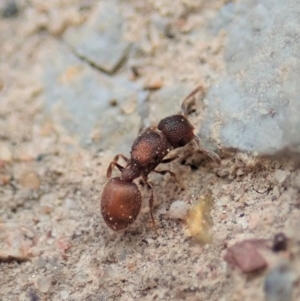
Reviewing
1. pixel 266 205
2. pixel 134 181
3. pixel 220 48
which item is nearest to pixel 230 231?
pixel 266 205

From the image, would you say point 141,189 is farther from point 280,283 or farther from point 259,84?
point 280,283

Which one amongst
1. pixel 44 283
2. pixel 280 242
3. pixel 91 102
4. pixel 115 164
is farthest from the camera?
pixel 91 102

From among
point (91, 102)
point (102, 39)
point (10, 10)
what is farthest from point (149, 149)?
point (10, 10)

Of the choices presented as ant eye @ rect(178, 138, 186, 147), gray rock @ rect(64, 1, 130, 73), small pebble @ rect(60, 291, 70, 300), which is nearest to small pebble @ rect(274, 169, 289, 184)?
ant eye @ rect(178, 138, 186, 147)

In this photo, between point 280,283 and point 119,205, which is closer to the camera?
point 280,283

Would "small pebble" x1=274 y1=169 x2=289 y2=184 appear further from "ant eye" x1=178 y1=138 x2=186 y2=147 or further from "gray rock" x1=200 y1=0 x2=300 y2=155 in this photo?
"ant eye" x1=178 y1=138 x2=186 y2=147

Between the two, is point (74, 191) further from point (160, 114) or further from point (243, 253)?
point (243, 253)
